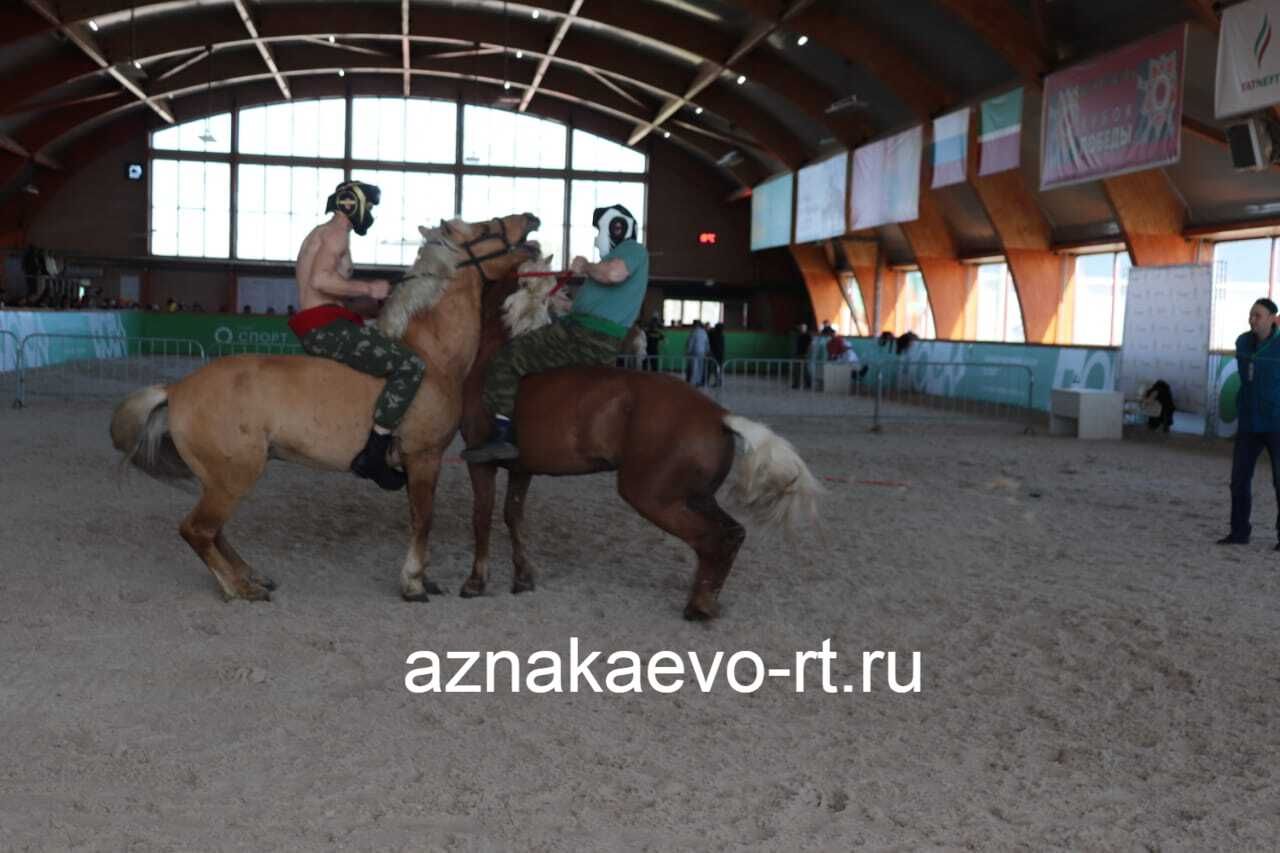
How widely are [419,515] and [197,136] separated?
131ft

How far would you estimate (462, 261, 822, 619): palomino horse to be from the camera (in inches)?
237

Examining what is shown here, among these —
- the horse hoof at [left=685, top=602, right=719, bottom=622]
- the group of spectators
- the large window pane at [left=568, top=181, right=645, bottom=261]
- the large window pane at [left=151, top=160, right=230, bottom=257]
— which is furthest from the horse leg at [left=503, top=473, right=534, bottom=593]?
the large window pane at [left=151, top=160, right=230, bottom=257]

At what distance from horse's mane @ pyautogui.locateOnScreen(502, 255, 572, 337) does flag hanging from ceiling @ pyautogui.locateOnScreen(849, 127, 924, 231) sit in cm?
2111

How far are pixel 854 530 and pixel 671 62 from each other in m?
28.3

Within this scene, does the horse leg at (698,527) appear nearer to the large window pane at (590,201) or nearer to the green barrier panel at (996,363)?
the green barrier panel at (996,363)

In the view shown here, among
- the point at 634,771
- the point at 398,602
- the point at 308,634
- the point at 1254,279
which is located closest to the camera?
the point at 634,771

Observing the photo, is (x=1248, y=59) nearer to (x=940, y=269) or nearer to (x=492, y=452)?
(x=492, y=452)

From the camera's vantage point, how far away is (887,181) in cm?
2816

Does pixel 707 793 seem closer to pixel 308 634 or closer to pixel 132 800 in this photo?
pixel 132 800

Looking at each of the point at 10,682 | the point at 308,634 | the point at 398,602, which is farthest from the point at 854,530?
the point at 10,682

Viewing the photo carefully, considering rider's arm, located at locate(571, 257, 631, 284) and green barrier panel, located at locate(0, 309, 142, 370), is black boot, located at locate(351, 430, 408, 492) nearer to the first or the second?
rider's arm, located at locate(571, 257, 631, 284)

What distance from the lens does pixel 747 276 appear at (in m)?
45.7

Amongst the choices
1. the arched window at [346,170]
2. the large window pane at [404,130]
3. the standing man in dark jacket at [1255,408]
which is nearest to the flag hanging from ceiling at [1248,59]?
the standing man in dark jacket at [1255,408]

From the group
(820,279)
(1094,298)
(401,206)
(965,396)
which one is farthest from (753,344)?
(965,396)
